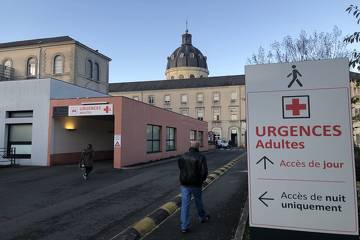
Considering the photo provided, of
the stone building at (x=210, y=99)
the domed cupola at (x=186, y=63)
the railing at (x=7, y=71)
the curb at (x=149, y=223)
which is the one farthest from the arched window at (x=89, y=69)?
the domed cupola at (x=186, y=63)

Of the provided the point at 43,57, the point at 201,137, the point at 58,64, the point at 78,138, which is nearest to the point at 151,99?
the point at 43,57

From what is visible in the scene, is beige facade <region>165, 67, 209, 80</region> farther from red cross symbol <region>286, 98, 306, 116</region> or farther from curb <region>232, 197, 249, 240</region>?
red cross symbol <region>286, 98, 306, 116</region>

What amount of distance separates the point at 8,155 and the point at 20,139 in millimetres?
1209

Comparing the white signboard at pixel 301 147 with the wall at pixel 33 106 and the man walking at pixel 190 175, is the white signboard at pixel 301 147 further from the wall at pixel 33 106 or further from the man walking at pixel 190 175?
the wall at pixel 33 106

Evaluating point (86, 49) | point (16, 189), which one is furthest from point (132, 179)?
point (86, 49)

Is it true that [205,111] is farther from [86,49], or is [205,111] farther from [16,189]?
[16,189]

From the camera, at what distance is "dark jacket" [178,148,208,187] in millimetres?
7043

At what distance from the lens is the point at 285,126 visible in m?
4.91

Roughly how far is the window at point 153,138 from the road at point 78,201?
7407mm

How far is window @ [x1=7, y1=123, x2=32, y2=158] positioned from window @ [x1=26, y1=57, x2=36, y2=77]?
25.6 meters

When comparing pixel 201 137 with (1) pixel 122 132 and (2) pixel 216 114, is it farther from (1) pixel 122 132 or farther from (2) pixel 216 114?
(2) pixel 216 114

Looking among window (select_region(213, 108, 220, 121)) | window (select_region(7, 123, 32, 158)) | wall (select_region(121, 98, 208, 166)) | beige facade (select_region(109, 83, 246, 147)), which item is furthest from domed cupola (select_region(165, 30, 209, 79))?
window (select_region(7, 123, 32, 158))

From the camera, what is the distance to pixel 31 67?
46438 millimetres

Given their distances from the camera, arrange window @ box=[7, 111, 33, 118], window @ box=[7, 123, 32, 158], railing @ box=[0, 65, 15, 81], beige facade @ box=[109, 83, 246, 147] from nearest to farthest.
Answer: window @ box=[7, 123, 32, 158]
window @ box=[7, 111, 33, 118]
railing @ box=[0, 65, 15, 81]
beige facade @ box=[109, 83, 246, 147]
